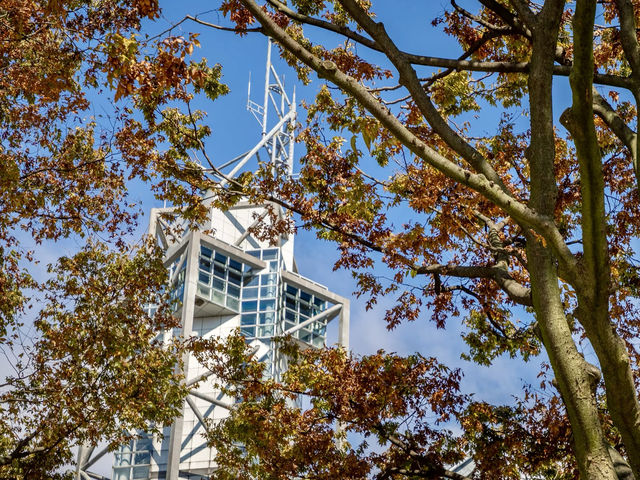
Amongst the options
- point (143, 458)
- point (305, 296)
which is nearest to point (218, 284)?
point (305, 296)

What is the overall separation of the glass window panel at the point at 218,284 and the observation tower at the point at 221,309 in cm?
7

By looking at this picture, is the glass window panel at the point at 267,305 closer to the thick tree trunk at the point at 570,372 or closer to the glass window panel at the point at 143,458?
the glass window panel at the point at 143,458

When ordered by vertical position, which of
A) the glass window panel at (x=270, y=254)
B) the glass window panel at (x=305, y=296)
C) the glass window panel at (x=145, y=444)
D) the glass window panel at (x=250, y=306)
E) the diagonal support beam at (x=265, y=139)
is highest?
the diagonal support beam at (x=265, y=139)

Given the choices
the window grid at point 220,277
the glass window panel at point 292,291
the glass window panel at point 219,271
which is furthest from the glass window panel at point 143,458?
the glass window panel at point 292,291

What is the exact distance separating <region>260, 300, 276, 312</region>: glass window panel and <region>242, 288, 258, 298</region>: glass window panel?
2.03 feet

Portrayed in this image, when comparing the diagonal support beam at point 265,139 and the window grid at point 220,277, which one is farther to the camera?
→ the diagonal support beam at point 265,139

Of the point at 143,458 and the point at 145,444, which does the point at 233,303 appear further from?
the point at 143,458

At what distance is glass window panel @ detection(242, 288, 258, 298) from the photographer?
153 ft

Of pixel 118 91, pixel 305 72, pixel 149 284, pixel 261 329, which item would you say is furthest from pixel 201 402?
pixel 118 91

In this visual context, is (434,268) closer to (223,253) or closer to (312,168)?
(312,168)

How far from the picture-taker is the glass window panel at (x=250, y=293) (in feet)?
153

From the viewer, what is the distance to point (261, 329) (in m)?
Result: 45.6

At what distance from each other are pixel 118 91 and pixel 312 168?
6.33 metres

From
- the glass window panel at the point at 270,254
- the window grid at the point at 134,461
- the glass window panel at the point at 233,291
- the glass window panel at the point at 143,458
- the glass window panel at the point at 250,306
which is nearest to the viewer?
the window grid at the point at 134,461
